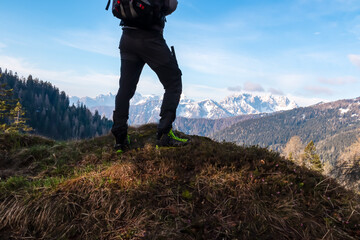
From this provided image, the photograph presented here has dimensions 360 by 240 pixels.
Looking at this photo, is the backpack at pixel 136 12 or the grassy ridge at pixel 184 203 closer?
the grassy ridge at pixel 184 203

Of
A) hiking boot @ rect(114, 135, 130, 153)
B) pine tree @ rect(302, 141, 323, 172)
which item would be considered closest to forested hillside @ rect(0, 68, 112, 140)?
pine tree @ rect(302, 141, 323, 172)

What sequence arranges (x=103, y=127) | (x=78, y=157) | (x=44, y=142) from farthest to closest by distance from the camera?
(x=103, y=127) → (x=44, y=142) → (x=78, y=157)

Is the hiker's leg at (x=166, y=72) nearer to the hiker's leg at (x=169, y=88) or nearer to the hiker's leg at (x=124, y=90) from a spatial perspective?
the hiker's leg at (x=169, y=88)

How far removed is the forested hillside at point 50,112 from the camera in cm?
13050

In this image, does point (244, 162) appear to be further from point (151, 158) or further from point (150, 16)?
point (150, 16)

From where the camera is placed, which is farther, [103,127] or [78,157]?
[103,127]

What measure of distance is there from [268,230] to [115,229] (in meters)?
1.59

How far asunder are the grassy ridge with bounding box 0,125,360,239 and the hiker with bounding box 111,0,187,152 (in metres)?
1.07

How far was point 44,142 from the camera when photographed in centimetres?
626

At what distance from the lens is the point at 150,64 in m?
4.26

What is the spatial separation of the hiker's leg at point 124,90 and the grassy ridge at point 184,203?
1109 mm

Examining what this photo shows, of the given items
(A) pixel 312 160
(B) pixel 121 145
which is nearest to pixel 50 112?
(A) pixel 312 160

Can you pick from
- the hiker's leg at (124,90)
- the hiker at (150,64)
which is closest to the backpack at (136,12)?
the hiker at (150,64)

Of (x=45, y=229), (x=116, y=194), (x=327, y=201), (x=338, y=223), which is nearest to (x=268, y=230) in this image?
(x=338, y=223)
